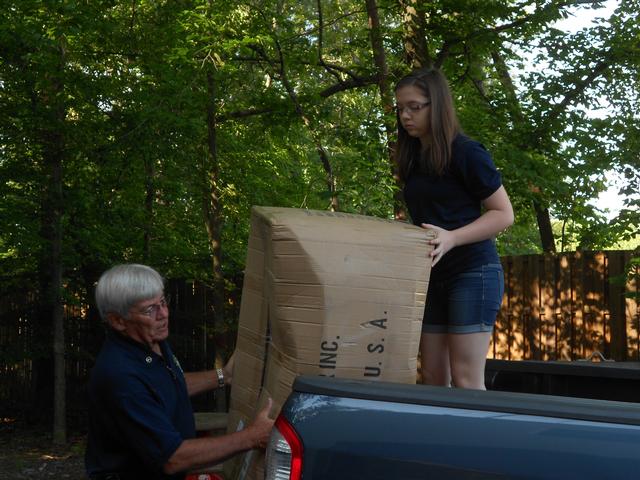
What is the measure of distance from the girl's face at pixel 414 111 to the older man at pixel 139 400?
959mm

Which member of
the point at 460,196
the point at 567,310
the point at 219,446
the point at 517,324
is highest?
the point at 460,196

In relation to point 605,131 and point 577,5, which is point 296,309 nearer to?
point 577,5

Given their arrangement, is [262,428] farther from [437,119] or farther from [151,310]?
[437,119]

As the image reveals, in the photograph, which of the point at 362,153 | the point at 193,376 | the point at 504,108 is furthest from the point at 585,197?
the point at 193,376

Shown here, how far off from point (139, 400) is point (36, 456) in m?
8.12

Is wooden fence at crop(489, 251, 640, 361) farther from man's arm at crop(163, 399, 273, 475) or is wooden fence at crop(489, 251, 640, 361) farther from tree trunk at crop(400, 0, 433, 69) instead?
man's arm at crop(163, 399, 273, 475)

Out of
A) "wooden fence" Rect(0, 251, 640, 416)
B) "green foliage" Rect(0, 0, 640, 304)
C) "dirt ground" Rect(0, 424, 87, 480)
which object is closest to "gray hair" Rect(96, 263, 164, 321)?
"green foliage" Rect(0, 0, 640, 304)

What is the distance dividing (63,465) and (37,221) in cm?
272

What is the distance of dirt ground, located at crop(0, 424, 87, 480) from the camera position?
9391 mm

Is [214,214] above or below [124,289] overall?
above

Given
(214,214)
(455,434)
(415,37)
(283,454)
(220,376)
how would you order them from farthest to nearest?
(214,214) → (415,37) → (220,376) → (283,454) → (455,434)

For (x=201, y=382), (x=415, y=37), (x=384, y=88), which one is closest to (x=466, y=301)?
(x=201, y=382)

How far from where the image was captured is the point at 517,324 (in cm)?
1259

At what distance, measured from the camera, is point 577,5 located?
38.0 ft
